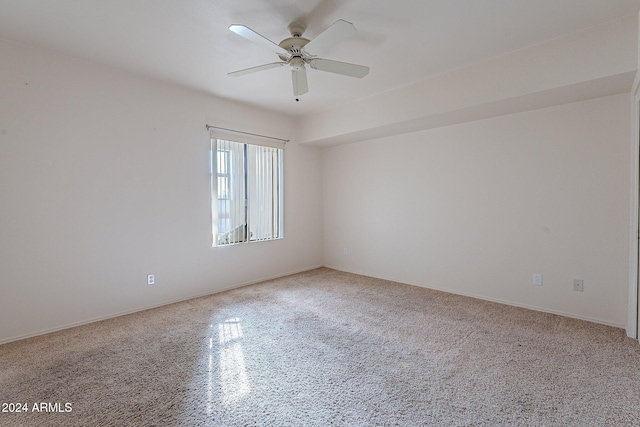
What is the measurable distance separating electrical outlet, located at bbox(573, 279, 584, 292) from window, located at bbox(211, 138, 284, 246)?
3.83 m

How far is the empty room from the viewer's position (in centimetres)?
198

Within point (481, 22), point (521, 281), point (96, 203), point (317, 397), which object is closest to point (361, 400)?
point (317, 397)

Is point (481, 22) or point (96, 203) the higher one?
point (481, 22)

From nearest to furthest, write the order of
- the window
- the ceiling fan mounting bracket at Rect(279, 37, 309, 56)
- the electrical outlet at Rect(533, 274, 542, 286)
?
1. the ceiling fan mounting bracket at Rect(279, 37, 309, 56)
2. the electrical outlet at Rect(533, 274, 542, 286)
3. the window

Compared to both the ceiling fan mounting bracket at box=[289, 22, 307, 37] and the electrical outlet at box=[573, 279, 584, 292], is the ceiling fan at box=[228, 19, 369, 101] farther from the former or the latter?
the electrical outlet at box=[573, 279, 584, 292]

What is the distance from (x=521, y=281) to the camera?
11.3 ft

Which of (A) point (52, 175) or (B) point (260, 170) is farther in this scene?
(B) point (260, 170)

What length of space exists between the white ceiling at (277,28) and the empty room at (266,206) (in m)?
0.02

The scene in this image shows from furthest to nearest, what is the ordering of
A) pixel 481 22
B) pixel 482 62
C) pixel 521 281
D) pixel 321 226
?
pixel 321 226
pixel 521 281
pixel 482 62
pixel 481 22

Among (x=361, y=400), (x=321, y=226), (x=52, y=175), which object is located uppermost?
(x=52, y=175)

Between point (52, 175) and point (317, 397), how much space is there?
3.12m

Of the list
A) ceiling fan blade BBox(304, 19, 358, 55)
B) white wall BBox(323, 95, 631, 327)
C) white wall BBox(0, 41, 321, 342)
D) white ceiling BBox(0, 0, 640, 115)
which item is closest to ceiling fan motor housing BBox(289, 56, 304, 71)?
ceiling fan blade BBox(304, 19, 358, 55)

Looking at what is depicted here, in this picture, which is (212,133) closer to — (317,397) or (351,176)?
(351,176)

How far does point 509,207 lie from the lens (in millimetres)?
3506
